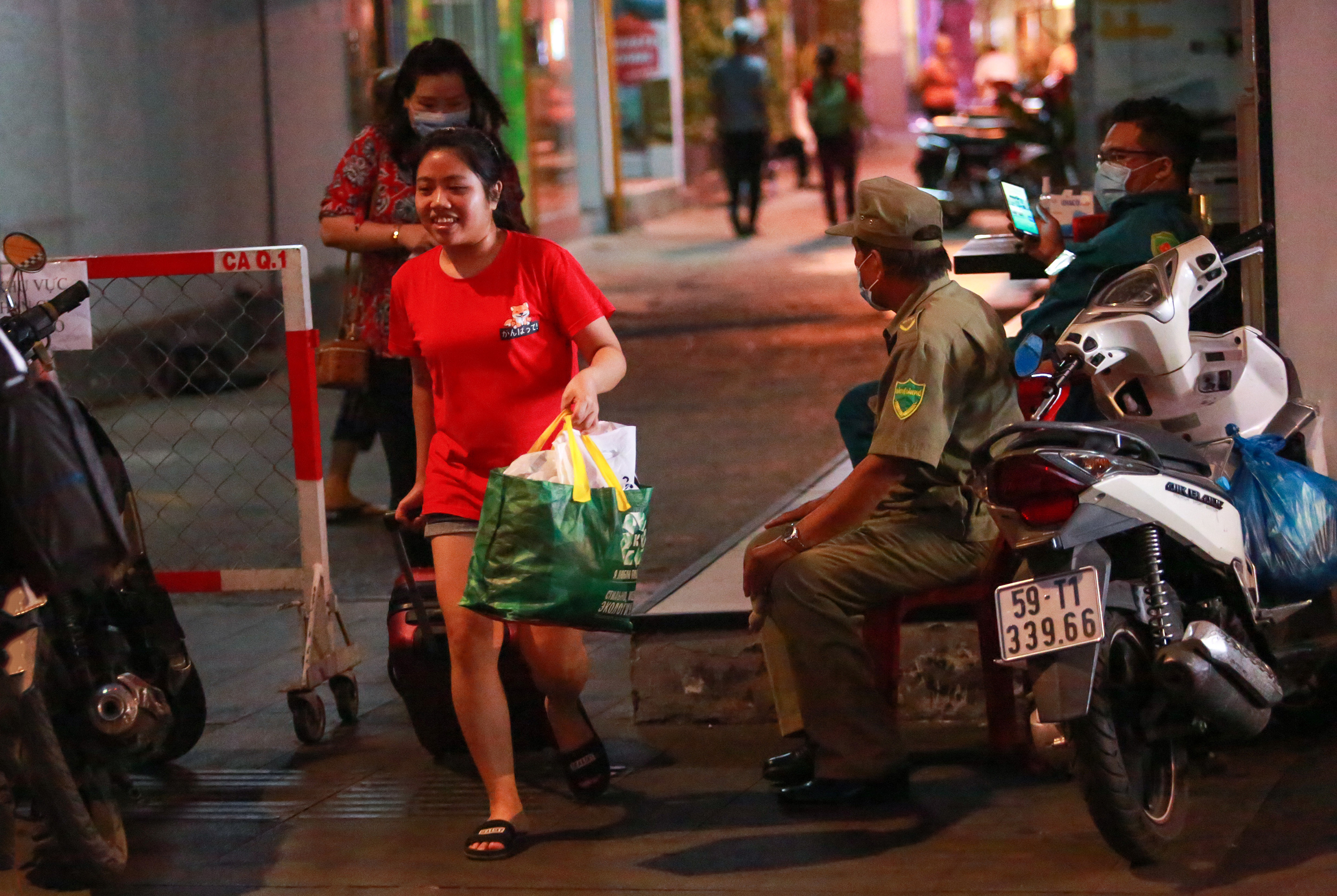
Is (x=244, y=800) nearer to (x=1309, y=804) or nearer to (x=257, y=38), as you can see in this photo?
(x=1309, y=804)

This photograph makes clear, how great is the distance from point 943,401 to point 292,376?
2.02 m

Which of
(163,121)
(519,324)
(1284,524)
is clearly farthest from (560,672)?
(163,121)

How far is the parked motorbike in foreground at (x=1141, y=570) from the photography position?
3.75m

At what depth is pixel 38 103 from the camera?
33.0ft

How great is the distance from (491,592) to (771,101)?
24309 mm

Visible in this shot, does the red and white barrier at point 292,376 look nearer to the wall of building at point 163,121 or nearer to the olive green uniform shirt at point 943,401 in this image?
the olive green uniform shirt at point 943,401

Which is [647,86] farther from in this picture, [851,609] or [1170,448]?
[1170,448]

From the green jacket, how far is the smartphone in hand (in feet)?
0.64

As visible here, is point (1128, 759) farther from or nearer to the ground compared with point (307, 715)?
farther from the ground

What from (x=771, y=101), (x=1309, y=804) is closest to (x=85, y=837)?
(x=1309, y=804)

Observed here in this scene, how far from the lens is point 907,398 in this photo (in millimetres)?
4105

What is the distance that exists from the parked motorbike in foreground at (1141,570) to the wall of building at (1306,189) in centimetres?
83

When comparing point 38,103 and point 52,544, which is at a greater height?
point 38,103

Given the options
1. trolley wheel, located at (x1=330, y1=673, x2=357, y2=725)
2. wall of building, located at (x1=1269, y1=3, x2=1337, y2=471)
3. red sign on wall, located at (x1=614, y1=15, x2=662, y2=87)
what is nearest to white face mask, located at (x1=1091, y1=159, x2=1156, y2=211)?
wall of building, located at (x1=1269, y1=3, x2=1337, y2=471)
